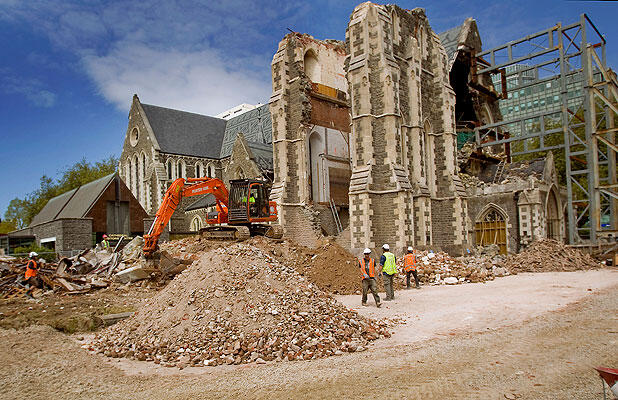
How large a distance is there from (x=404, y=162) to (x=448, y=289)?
21.7 feet

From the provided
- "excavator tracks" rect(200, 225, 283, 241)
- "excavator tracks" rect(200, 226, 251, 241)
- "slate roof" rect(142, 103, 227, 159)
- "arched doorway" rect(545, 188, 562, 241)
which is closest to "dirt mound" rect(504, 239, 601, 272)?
"arched doorway" rect(545, 188, 562, 241)

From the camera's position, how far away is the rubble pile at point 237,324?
23.4ft

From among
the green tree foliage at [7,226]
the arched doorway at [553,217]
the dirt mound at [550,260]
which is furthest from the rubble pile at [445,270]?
the green tree foliage at [7,226]

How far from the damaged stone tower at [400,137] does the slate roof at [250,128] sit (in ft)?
62.8

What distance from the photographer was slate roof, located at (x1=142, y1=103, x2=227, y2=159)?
38500 millimetres

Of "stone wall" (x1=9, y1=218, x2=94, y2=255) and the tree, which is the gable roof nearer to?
"stone wall" (x1=9, y1=218, x2=94, y2=255)

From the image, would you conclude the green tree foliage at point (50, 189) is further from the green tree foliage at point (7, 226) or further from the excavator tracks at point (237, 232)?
the excavator tracks at point (237, 232)

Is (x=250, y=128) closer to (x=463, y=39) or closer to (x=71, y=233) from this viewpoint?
(x=463, y=39)

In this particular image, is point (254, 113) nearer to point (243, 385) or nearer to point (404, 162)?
point (404, 162)

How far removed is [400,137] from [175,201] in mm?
9172

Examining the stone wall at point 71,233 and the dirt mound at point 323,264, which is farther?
the stone wall at point 71,233

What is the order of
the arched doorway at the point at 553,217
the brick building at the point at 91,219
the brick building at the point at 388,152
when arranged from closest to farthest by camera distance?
1. the brick building at the point at 388,152
2. the brick building at the point at 91,219
3. the arched doorway at the point at 553,217

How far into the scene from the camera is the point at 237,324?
7672mm

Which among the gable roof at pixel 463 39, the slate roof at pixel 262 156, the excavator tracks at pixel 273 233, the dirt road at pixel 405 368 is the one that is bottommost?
the dirt road at pixel 405 368
